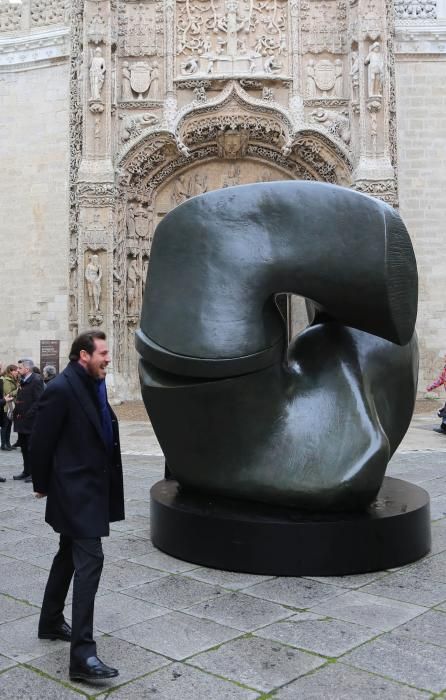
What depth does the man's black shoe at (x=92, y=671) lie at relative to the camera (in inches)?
116

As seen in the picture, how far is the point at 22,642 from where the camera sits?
11.2ft

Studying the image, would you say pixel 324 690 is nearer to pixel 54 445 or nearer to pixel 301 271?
pixel 54 445

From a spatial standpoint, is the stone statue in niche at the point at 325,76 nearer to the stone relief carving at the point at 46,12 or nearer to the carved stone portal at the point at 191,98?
the carved stone portal at the point at 191,98

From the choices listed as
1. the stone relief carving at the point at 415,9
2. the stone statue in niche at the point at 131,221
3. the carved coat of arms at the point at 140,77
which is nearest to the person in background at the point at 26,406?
the stone statue in niche at the point at 131,221

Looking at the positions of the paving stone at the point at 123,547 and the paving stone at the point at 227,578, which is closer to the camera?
the paving stone at the point at 227,578

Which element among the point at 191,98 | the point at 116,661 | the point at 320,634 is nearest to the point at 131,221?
the point at 191,98

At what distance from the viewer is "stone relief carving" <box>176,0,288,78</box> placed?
17.7 meters

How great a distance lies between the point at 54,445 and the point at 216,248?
2121 millimetres

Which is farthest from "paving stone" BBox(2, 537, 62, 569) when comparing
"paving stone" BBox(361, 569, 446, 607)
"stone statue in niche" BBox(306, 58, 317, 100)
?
"stone statue in niche" BBox(306, 58, 317, 100)

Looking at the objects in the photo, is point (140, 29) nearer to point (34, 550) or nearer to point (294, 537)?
point (34, 550)

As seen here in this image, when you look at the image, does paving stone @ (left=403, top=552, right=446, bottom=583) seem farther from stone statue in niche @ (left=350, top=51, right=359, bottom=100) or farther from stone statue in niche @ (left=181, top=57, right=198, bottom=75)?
stone statue in niche @ (left=181, top=57, right=198, bottom=75)

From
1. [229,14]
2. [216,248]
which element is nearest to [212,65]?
[229,14]

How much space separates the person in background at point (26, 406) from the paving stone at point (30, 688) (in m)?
5.41

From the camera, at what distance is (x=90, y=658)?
9.82ft
